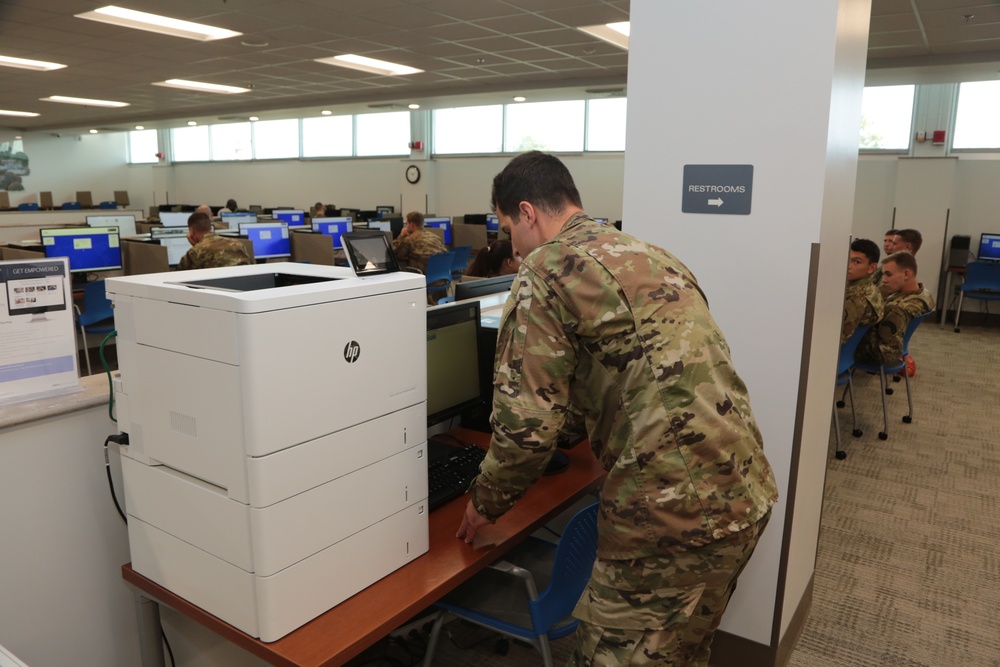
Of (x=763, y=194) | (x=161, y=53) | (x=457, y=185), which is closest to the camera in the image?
(x=763, y=194)

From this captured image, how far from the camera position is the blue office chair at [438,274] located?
6.48 metres

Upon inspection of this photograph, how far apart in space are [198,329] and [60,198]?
65.5ft

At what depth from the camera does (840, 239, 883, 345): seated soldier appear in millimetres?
4121

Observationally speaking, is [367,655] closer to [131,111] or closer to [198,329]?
[198,329]

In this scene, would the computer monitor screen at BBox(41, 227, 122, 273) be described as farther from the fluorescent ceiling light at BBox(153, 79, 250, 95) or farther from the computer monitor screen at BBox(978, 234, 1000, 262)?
the computer monitor screen at BBox(978, 234, 1000, 262)

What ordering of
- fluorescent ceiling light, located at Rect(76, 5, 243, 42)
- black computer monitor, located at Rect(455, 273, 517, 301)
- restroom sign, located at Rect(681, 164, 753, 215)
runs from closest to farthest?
restroom sign, located at Rect(681, 164, 753, 215)
black computer monitor, located at Rect(455, 273, 517, 301)
fluorescent ceiling light, located at Rect(76, 5, 243, 42)

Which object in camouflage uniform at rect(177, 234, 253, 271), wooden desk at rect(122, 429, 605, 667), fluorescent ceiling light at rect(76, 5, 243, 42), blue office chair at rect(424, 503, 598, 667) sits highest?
fluorescent ceiling light at rect(76, 5, 243, 42)

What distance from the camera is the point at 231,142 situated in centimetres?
1608

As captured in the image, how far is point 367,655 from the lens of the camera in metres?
2.22

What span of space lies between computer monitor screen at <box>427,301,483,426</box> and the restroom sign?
0.74m

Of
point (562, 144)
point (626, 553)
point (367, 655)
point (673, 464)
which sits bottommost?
point (367, 655)

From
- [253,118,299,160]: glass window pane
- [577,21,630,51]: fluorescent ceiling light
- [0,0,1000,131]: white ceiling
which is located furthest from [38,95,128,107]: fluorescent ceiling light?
[577,21,630,51]: fluorescent ceiling light

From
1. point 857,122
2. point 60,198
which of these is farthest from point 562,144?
point 60,198

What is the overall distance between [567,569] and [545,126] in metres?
10.5
